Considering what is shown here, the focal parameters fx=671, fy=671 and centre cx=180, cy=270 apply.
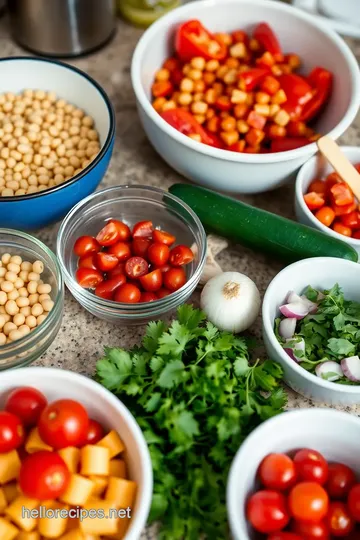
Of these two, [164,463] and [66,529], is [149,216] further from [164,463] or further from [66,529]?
[66,529]

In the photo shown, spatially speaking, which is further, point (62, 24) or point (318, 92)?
point (62, 24)

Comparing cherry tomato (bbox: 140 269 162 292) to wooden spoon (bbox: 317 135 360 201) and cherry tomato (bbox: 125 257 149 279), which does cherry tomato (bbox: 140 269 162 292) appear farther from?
wooden spoon (bbox: 317 135 360 201)

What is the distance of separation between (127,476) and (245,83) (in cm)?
97

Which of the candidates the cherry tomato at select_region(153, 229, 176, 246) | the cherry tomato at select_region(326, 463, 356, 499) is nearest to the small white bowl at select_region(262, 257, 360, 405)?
the cherry tomato at select_region(326, 463, 356, 499)

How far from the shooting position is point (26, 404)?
1152 millimetres

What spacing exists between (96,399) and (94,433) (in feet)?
0.19

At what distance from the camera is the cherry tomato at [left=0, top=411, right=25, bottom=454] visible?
1.10 meters

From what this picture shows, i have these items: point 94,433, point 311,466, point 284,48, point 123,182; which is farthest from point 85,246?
point 284,48

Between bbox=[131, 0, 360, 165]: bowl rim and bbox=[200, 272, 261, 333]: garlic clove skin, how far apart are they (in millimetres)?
271

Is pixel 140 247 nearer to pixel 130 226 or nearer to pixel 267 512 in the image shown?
pixel 130 226

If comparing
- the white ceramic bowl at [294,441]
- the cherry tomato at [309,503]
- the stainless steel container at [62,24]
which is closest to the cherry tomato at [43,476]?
the white ceramic bowl at [294,441]

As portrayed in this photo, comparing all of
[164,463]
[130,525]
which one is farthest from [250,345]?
[130,525]

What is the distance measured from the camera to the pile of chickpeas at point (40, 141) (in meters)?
1.54

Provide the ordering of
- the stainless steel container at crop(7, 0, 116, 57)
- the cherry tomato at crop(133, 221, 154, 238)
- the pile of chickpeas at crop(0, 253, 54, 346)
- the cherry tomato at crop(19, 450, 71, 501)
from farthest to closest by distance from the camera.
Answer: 1. the stainless steel container at crop(7, 0, 116, 57)
2. the cherry tomato at crop(133, 221, 154, 238)
3. the pile of chickpeas at crop(0, 253, 54, 346)
4. the cherry tomato at crop(19, 450, 71, 501)
